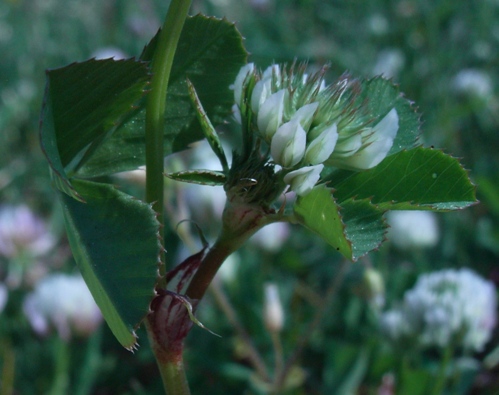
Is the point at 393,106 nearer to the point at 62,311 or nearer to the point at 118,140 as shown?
the point at 118,140

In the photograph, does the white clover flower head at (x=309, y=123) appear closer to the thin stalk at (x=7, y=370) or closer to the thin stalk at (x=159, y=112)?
the thin stalk at (x=159, y=112)

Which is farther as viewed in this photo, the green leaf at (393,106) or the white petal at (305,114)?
the green leaf at (393,106)

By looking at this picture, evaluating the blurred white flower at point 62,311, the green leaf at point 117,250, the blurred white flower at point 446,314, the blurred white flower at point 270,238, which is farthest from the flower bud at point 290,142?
the blurred white flower at point 270,238

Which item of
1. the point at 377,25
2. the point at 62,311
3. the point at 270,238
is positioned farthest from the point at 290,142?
the point at 377,25

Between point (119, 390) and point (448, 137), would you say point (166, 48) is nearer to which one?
point (119, 390)

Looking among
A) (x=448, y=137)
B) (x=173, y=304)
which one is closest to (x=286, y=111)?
(x=173, y=304)
